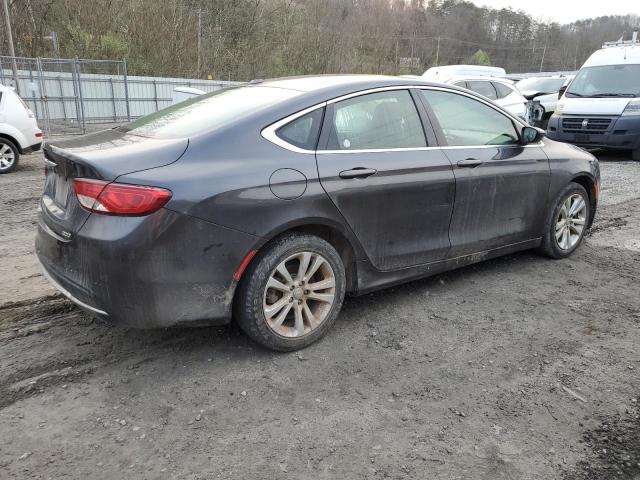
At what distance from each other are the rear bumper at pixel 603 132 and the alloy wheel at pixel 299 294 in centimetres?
1048

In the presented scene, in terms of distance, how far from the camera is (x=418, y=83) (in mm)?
3949

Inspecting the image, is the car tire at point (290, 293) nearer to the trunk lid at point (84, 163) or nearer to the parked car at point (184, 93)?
the trunk lid at point (84, 163)

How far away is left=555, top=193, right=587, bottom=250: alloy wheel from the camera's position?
16.3ft

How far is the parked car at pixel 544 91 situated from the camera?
15961 millimetres

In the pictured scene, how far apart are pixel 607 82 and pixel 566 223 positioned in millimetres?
8868

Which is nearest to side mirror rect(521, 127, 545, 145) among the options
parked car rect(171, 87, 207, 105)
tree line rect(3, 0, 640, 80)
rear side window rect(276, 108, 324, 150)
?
rear side window rect(276, 108, 324, 150)

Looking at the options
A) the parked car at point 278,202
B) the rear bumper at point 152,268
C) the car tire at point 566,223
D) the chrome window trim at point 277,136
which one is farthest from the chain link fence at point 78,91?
the rear bumper at point 152,268

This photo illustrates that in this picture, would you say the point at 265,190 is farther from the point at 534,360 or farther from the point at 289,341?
the point at 534,360

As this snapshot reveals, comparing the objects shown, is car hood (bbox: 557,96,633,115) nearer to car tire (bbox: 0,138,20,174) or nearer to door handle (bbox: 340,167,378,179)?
door handle (bbox: 340,167,378,179)

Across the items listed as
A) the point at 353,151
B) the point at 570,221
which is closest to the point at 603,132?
the point at 570,221

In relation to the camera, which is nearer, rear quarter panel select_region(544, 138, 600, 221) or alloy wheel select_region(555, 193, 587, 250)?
rear quarter panel select_region(544, 138, 600, 221)

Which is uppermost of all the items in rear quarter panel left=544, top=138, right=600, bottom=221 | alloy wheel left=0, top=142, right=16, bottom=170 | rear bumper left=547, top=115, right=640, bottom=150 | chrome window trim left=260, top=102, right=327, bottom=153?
chrome window trim left=260, top=102, right=327, bottom=153

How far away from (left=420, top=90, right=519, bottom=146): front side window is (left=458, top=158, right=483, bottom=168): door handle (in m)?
0.14

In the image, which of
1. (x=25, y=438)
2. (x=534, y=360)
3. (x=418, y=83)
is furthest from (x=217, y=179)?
(x=534, y=360)
